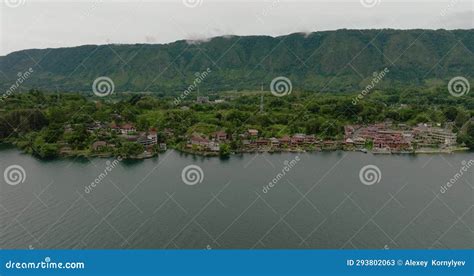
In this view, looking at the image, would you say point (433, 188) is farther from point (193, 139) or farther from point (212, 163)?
point (193, 139)

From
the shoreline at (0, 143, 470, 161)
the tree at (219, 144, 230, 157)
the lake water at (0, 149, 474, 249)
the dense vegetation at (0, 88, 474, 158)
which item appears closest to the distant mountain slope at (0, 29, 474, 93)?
the dense vegetation at (0, 88, 474, 158)

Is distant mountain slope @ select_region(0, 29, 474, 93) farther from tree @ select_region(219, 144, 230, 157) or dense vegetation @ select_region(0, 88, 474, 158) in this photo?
tree @ select_region(219, 144, 230, 157)

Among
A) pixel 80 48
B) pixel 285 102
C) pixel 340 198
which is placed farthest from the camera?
pixel 80 48

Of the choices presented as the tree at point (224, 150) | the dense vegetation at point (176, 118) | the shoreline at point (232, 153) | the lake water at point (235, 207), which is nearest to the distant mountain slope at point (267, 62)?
the dense vegetation at point (176, 118)

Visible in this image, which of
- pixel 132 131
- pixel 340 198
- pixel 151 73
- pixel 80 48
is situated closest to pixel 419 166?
pixel 340 198

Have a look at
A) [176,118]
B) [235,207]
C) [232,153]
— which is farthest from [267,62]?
[235,207]

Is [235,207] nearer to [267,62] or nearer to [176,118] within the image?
[176,118]
